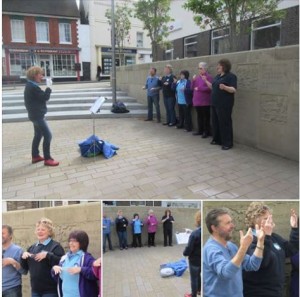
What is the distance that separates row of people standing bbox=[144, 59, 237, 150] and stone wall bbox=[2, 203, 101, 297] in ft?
11.6

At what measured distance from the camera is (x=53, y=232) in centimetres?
299

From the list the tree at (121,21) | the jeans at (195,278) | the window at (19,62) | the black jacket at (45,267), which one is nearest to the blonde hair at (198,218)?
the jeans at (195,278)

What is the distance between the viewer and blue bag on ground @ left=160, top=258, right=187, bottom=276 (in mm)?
3090

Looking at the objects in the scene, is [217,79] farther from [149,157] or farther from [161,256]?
[161,256]

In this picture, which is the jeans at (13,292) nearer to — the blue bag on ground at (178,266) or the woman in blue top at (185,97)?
the blue bag on ground at (178,266)

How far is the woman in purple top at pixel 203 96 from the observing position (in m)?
6.39

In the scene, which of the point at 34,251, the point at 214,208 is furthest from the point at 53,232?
the point at 214,208

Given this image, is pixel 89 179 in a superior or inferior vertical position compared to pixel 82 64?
inferior

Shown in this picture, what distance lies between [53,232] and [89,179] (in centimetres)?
183

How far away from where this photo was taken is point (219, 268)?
2.28 meters

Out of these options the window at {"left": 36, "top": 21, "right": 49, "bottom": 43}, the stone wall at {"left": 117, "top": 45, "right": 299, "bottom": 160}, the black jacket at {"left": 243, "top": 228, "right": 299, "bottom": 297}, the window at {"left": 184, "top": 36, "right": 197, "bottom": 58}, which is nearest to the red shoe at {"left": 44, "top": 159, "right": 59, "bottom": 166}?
the stone wall at {"left": 117, "top": 45, "right": 299, "bottom": 160}

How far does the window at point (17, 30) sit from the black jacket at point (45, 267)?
2906cm

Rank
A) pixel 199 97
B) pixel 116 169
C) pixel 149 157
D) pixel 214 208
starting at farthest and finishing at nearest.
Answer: pixel 199 97, pixel 149 157, pixel 116 169, pixel 214 208

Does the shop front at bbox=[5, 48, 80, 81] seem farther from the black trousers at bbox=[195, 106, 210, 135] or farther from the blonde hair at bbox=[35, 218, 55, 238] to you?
the blonde hair at bbox=[35, 218, 55, 238]
